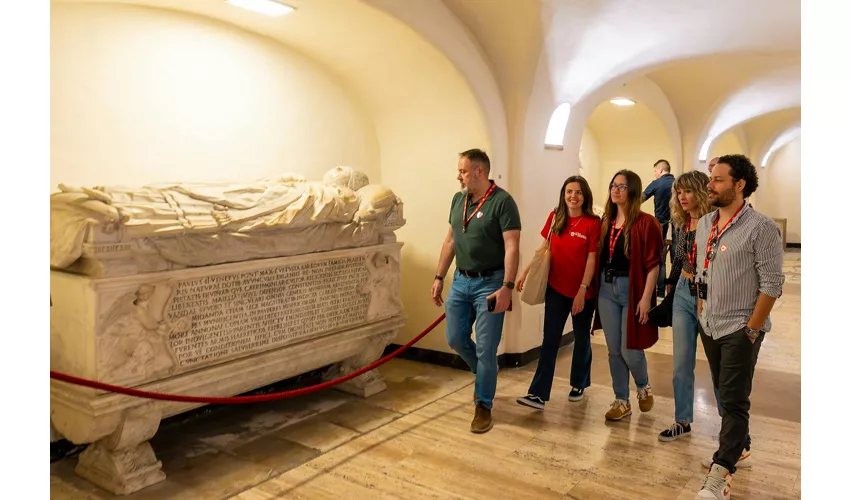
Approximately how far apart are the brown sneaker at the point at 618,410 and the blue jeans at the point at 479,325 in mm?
800

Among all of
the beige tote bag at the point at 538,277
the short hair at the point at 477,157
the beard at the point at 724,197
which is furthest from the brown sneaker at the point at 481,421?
the beard at the point at 724,197

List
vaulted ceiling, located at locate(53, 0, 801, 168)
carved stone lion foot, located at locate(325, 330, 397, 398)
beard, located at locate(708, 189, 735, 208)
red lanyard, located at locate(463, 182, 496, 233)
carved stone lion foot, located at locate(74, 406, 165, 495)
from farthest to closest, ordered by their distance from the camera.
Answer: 1. carved stone lion foot, located at locate(325, 330, 397, 398)
2. vaulted ceiling, located at locate(53, 0, 801, 168)
3. red lanyard, located at locate(463, 182, 496, 233)
4. carved stone lion foot, located at locate(74, 406, 165, 495)
5. beard, located at locate(708, 189, 735, 208)

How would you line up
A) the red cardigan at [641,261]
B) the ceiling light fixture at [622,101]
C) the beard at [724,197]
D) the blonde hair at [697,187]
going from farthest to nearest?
the ceiling light fixture at [622,101] < the red cardigan at [641,261] < the blonde hair at [697,187] < the beard at [724,197]

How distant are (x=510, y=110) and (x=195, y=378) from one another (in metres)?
3.43

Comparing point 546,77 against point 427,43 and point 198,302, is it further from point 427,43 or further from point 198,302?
point 198,302

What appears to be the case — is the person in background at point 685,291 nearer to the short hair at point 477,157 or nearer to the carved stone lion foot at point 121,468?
the short hair at point 477,157

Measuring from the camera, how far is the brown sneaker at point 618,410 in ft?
14.0

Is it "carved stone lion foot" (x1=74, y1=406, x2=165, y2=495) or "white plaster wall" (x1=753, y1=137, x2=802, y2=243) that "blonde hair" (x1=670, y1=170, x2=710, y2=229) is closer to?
"carved stone lion foot" (x1=74, y1=406, x2=165, y2=495)

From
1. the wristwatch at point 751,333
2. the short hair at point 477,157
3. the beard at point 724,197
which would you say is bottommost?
the wristwatch at point 751,333

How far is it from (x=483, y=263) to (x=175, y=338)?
186cm

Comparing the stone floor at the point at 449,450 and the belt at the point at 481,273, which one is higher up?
the belt at the point at 481,273

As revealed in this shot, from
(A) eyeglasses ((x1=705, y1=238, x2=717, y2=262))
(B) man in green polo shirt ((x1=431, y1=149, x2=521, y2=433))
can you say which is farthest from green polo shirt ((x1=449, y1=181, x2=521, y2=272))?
(A) eyeglasses ((x1=705, y1=238, x2=717, y2=262))

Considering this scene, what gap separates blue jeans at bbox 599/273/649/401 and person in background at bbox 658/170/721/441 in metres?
0.32

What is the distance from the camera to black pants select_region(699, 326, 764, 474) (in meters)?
2.99
